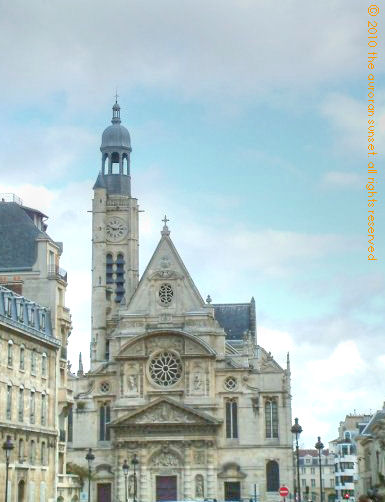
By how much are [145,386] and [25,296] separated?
19934 mm

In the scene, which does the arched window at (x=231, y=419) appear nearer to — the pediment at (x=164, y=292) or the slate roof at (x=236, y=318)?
the pediment at (x=164, y=292)

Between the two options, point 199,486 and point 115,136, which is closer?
point 199,486

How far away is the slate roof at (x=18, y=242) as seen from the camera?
184 ft

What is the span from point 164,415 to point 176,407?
1036mm

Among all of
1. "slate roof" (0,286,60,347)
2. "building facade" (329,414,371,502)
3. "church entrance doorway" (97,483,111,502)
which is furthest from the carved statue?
"building facade" (329,414,371,502)

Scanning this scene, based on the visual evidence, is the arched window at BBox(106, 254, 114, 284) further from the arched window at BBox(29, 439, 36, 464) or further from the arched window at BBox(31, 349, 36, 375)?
the arched window at BBox(29, 439, 36, 464)

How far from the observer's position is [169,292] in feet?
246

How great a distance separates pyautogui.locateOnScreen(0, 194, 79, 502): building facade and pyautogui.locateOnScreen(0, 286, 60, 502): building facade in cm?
82

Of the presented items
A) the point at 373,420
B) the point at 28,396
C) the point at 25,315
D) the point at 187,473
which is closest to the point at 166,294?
the point at 187,473

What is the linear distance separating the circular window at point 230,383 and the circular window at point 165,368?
11.1 feet

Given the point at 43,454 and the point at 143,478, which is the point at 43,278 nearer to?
the point at 43,454

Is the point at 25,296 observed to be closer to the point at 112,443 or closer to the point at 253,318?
the point at 112,443

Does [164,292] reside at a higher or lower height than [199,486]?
higher

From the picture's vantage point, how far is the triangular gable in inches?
2940
